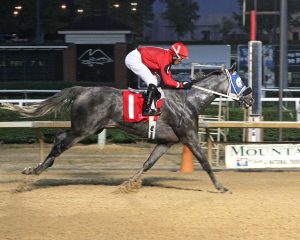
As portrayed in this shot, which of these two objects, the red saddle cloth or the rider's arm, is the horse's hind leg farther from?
the rider's arm

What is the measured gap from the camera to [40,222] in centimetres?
682

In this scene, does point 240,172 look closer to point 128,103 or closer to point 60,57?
point 128,103

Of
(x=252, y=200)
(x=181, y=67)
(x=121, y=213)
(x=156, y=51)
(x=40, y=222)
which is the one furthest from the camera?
(x=181, y=67)

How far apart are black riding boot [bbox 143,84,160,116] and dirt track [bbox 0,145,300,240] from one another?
3.47ft

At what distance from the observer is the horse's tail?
901 cm

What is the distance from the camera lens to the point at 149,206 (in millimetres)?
7715

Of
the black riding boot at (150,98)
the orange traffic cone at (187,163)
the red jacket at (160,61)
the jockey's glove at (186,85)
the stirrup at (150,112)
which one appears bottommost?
the orange traffic cone at (187,163)

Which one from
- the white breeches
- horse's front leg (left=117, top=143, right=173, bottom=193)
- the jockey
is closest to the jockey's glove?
the jockey

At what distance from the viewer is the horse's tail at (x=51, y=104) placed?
9.01 metres

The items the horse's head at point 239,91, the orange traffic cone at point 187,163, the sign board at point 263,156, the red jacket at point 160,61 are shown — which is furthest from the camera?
the orange traffic cone at point 187,163

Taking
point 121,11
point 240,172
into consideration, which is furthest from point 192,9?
point 240,172

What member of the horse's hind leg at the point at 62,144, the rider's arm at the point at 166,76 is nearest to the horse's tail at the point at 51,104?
the horse's hind leg at the point at 62,144

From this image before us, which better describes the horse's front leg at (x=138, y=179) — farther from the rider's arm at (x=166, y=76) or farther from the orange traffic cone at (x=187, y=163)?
the orange traffic cone at (x=187, y=163)

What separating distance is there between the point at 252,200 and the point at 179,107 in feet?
5.20
